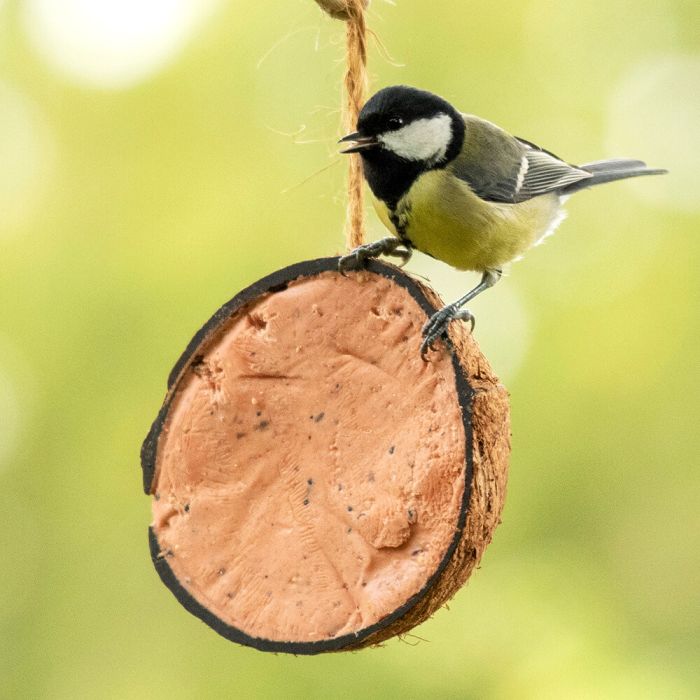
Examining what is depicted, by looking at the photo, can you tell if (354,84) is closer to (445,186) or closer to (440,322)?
(445,186)

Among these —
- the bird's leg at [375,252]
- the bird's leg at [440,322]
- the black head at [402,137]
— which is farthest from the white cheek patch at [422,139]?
the bird's leg at [440,322]

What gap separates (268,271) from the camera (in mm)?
2752

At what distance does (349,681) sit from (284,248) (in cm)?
115

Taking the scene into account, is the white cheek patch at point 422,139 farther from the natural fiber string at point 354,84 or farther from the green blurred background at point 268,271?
the green blurred background at point 268,271

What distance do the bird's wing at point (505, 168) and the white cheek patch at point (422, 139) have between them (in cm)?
4

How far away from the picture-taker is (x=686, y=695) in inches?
95.5

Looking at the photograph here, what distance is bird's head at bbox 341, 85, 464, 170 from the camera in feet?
4.25

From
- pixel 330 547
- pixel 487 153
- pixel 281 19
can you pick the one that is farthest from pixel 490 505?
pixel 281 19

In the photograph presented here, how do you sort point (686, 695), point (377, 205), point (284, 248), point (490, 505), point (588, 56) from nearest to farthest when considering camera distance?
point (490, 505)
point (377, 205)
point (686, 695)
point (284, 248)
point (588, 56)

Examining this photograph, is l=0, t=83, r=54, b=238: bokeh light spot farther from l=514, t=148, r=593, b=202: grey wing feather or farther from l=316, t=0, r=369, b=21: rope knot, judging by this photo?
l=316, t=0, r=369, b=21: rope knot

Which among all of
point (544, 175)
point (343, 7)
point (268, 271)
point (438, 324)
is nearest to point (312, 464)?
point (438, 324)

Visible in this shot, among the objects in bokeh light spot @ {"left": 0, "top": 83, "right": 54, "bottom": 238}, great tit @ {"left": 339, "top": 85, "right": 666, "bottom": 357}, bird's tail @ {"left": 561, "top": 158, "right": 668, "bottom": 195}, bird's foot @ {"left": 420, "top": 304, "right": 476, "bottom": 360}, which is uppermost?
bokeh light spot @ {"left": 0, "top": 83, "right": 54, "bottom": 238}

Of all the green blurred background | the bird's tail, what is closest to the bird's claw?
the bird's tail

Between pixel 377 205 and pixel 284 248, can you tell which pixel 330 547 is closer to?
pixel 377 205
